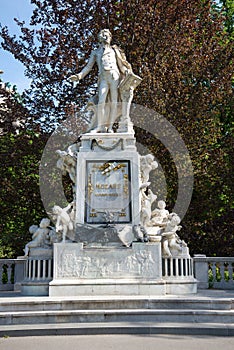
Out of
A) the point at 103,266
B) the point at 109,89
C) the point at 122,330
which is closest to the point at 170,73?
the point at 109,89

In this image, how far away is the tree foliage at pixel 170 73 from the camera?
1723cm

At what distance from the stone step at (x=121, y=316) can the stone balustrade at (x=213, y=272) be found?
4.01 m

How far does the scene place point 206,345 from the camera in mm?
6426

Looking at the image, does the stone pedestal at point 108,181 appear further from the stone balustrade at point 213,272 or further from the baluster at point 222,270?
the baluster at point 222,270

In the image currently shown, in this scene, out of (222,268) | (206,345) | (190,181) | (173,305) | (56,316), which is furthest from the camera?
(190,181)

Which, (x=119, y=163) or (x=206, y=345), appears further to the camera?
(x=119, y=163)

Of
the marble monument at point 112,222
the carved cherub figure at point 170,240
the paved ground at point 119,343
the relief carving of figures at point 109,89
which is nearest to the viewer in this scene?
the paved ground at point 119,343

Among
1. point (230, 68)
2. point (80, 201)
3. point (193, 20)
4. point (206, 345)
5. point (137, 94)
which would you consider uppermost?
point (193, 20)

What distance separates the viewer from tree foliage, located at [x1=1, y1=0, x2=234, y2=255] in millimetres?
17234

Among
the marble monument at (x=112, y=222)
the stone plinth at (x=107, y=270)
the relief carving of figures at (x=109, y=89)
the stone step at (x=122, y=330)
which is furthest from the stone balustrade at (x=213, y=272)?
the stone step at (x=122, y=330)

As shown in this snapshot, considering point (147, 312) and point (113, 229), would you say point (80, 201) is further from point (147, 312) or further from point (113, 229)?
point (147, 312)

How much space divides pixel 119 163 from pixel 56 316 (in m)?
4.29

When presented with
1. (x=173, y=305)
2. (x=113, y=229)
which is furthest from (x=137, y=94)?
(x=173, y=305)

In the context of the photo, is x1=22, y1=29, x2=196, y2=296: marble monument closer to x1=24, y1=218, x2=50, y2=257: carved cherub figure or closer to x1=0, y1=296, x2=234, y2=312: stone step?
x1=24, y1=218, x2=50, y2=257: carved cherub figure
